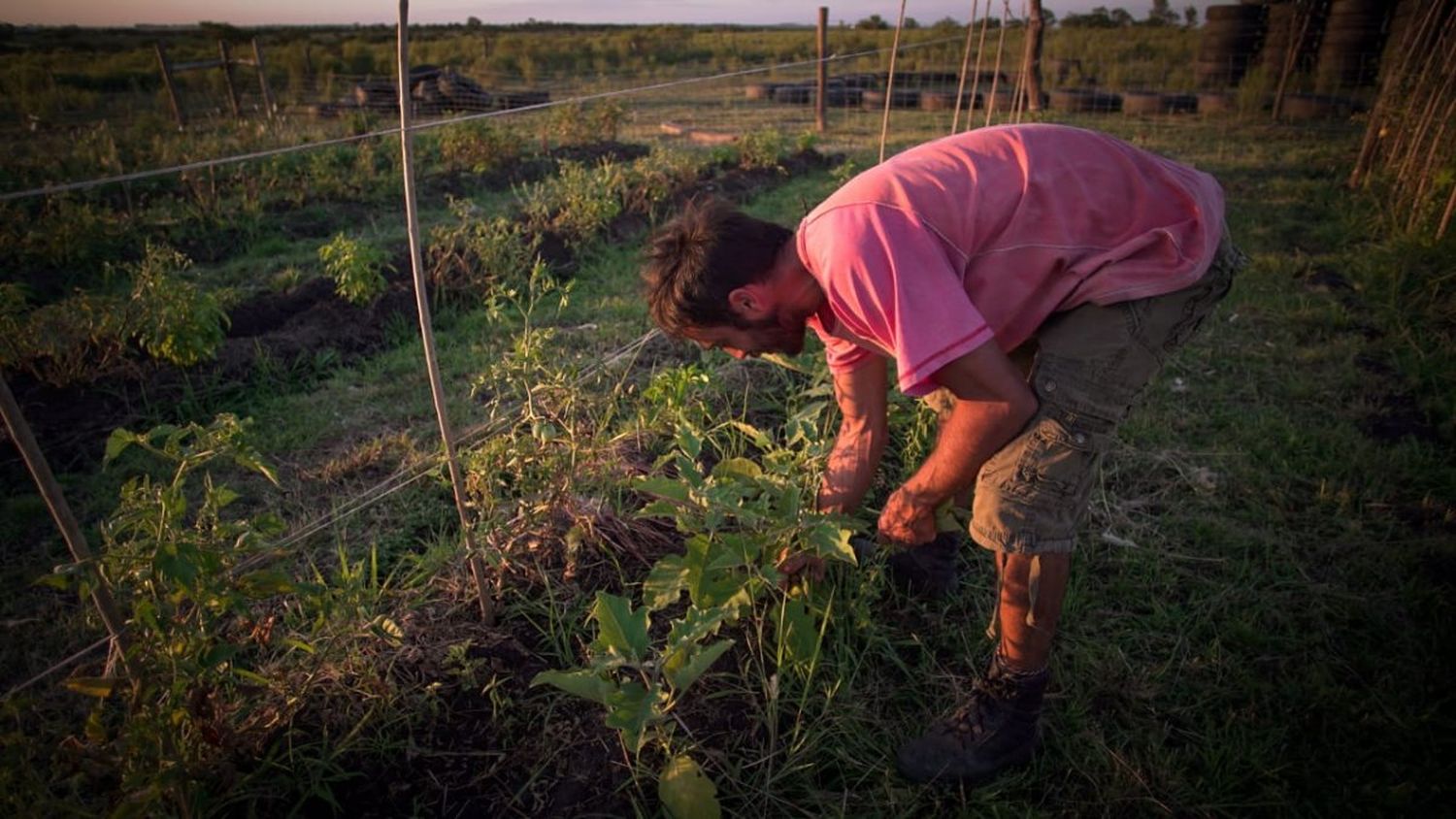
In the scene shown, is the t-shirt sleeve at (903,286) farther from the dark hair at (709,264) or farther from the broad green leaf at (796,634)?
the broad green leaf at (796,634)

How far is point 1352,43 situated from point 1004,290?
14.1 metres

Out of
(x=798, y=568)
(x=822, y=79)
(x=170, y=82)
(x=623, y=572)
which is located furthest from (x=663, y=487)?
(x=170, y=82)

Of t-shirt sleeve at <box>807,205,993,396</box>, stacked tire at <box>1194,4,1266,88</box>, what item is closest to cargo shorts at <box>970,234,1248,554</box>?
t-shirt sleeve at <box>807,205,993,396</box>

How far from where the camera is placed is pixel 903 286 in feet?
3.92

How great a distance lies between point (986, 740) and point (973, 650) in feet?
1.08

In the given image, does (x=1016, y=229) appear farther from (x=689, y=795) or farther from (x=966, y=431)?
(x=689, y=795)

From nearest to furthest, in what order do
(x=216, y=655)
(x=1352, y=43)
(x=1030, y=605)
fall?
(x=216, y=655) < (x=1030, y=605) < (x=1352, y=43)

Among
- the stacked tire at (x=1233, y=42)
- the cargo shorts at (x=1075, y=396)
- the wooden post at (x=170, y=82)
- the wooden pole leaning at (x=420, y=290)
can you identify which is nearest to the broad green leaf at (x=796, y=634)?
the cargo shorts at (x=1075, y=396)

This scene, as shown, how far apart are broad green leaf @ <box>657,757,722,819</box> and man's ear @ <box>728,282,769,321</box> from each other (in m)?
0.83

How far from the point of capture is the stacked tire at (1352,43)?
10.9 metres

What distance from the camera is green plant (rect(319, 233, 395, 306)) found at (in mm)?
3916

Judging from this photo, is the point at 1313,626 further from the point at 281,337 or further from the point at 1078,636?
the point at 281,337

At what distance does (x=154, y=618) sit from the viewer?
1216 mm

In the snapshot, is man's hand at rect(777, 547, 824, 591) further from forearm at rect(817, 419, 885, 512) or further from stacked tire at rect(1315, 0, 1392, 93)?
stacked tire at rect(1315, 0, 1392, 93)
